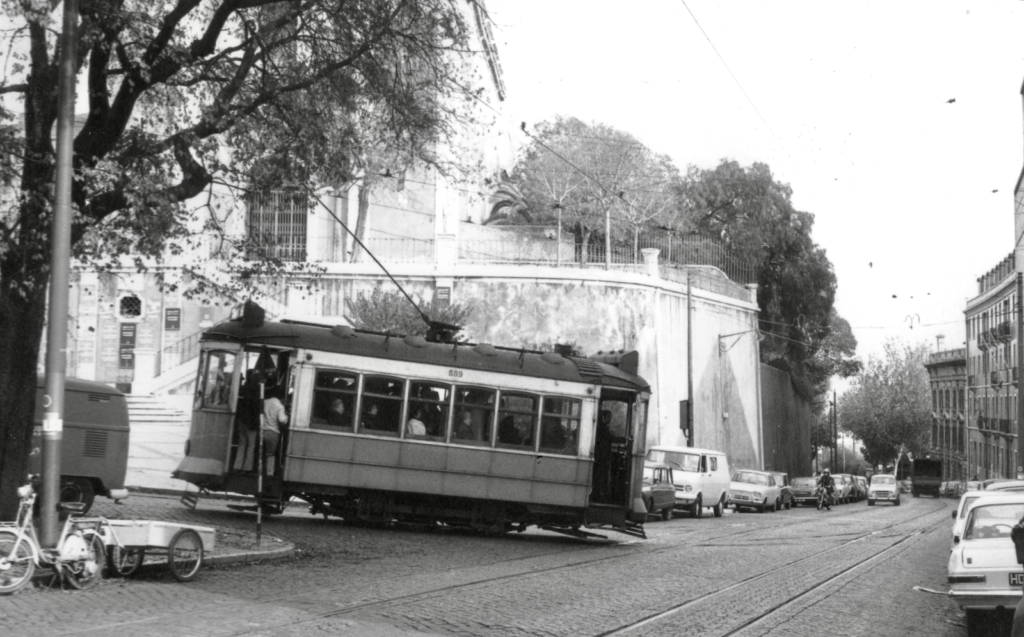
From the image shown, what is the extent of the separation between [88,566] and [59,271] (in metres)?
3.01

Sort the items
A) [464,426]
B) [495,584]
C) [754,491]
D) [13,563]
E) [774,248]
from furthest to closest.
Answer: [774,248] < [754,491] < [464,426] < [495,584] < [13,563]

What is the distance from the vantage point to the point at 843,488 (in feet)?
200

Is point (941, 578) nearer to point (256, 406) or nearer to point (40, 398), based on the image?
point (256, 406)

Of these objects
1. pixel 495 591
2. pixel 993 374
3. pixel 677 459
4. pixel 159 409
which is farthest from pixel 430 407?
pixel 993 374

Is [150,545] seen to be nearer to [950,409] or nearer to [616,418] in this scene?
[616,418]

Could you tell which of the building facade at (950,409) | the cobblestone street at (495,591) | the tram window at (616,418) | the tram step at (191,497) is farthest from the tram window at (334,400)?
the building facade at (950,409)

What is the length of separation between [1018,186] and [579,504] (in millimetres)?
55723

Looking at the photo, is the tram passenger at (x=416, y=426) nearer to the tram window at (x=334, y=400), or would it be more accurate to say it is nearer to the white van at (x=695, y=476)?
the tram window at (x=334, y=400)

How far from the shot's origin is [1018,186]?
68.0 metres

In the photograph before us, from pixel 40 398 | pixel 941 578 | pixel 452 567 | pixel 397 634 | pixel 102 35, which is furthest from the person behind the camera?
pixel 40 398

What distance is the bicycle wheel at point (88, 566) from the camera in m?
11.7

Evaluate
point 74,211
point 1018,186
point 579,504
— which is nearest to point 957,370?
point 1018,186

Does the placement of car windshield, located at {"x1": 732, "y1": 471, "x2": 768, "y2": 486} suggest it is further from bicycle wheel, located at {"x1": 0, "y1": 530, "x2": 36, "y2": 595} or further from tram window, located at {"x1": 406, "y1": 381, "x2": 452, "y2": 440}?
bicycle wheel, located at {"x1": 0, "y1": 530, "x2": 36, "y2": 595}

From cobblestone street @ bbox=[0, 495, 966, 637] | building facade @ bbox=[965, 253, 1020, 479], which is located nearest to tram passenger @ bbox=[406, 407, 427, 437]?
cobblestone street @ bbox=[0, 495, 966, 637]
